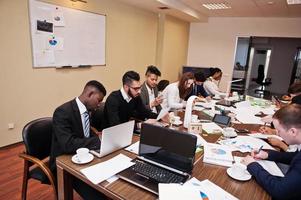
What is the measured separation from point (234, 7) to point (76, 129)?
189 inches

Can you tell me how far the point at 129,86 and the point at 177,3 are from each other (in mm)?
3252

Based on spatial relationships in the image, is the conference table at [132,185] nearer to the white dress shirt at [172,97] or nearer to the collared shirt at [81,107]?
the collared shirt at [81,107]

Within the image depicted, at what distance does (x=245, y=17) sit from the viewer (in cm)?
602

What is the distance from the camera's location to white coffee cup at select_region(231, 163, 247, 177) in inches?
49.8

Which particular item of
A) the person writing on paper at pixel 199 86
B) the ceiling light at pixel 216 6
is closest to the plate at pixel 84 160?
the person writing on paper at pixel 199 86

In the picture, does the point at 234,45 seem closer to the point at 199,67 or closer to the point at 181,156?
the point at 199,67

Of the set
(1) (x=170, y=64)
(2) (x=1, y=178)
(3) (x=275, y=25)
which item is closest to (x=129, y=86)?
(2) (x=1, y=178)

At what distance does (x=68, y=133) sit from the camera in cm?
147

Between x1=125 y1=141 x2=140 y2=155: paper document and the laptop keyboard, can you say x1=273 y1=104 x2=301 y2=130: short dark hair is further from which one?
x1=125 y1=141 x2=140 y2=155: paper document

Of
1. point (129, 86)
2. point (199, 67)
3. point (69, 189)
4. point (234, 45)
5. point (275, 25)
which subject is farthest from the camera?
point (199, 67)

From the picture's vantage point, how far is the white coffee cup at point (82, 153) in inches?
51.8

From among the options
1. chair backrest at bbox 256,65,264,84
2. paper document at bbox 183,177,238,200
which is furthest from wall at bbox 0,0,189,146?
chair backrest at bbox 256,65,264,84

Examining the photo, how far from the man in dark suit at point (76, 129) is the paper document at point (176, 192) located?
2.00ft

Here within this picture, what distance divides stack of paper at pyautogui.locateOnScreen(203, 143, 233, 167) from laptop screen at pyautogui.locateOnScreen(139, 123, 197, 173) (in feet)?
0.88
